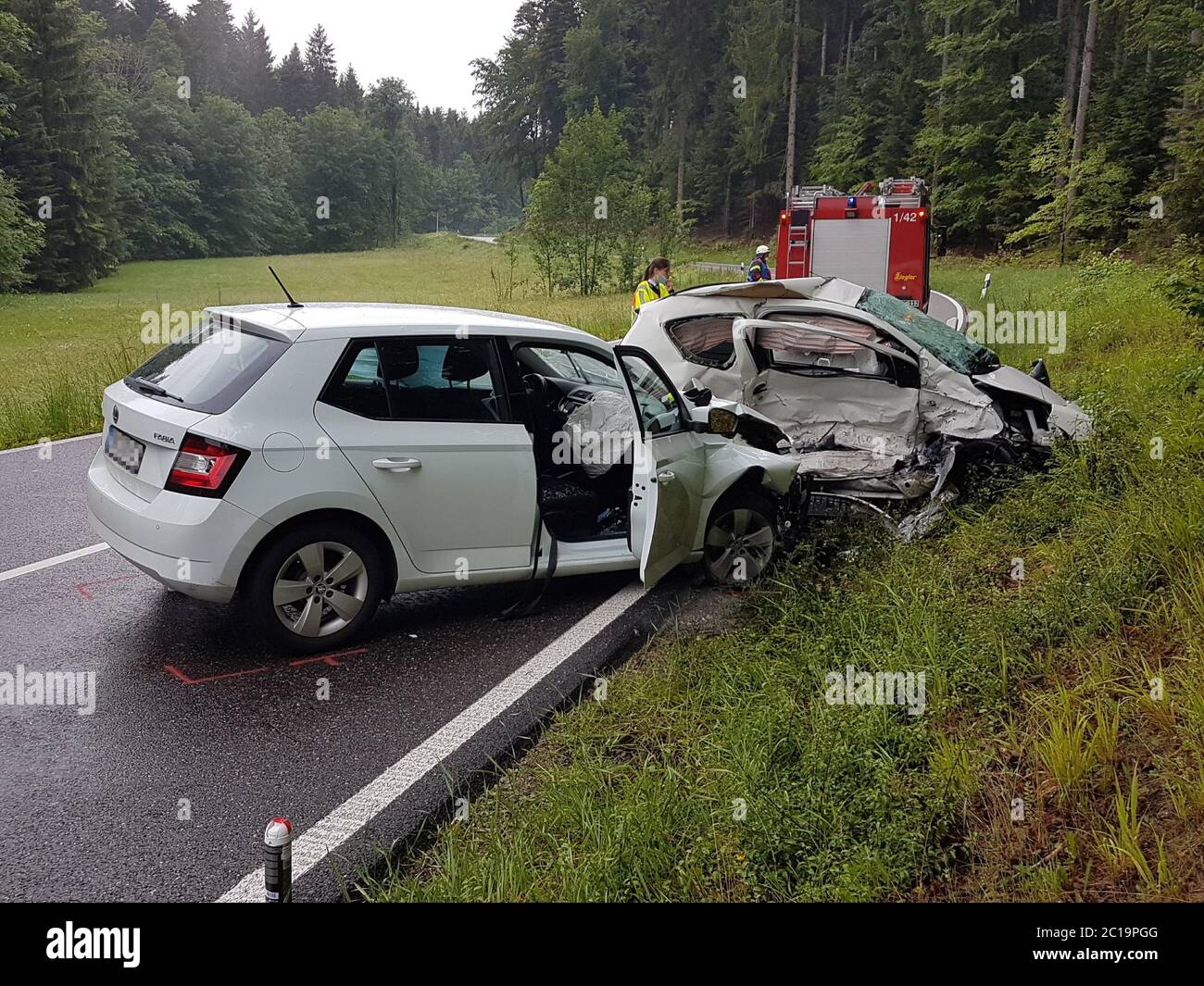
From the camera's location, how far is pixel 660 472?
5.33 metres

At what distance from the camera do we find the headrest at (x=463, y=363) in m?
5.31

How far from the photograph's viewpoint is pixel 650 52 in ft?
192

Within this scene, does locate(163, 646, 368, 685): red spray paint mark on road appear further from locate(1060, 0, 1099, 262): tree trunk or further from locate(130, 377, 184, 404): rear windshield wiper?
locate(1060, 0, 1099, 262): tree trunk

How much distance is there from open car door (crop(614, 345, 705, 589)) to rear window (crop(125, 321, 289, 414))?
194cm

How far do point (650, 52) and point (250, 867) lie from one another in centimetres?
6202

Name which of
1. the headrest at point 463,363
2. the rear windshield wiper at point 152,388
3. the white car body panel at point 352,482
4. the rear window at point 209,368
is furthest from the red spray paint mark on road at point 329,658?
the headrest at point 463,363

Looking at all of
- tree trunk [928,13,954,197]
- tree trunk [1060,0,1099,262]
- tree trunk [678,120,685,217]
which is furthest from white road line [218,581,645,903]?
tree trunk [678,120,685,217]

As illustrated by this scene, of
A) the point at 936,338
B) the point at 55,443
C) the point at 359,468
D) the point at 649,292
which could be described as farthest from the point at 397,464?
the point at 649,292

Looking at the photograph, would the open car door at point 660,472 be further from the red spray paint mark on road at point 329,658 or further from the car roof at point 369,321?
the red spray paint mark on road at point 329,658

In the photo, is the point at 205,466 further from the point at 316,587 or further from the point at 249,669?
the point at 249,669

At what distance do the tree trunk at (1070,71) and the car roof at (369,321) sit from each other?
32891mm

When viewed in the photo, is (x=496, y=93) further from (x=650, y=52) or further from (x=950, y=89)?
(x=950, y=89)

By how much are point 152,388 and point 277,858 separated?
10.7 ft

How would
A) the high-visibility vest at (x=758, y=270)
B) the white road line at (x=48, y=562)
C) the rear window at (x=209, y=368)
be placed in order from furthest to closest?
the high-visibility vest at (x=758, y=270), the white road line at (x=48, y=562), the rear window at (x=209, y=368)
